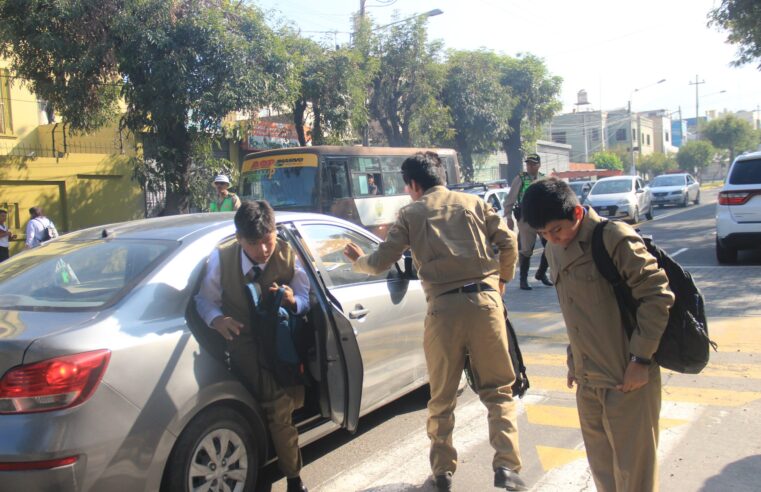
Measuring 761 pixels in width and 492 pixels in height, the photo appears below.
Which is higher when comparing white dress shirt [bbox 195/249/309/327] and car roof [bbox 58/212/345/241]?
car roof [bbox 58/212/345/241]

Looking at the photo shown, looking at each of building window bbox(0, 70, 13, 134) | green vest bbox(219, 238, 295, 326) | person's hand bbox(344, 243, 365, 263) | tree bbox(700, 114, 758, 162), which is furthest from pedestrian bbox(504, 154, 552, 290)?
tree bbox(700, 114, 758, 162)

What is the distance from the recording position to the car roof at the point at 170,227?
3714 mm

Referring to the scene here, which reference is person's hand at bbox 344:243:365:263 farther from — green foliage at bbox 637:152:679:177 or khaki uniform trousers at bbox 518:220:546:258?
green foliage at bbox 637:152:679:177

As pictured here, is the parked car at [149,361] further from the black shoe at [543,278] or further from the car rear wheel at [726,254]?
the car rear wheel at [726,254]

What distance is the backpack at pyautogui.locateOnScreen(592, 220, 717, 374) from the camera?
2623 mm

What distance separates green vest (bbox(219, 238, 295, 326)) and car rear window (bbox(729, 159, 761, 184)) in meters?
9.52

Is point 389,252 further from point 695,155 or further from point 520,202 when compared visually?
point 695,155

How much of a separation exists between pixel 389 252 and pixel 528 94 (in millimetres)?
31648

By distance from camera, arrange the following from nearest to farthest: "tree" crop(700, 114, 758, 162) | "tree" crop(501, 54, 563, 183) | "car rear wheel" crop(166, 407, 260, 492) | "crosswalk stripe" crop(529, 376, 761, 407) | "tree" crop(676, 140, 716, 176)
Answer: "car rear wheel" crop(166, 407, 260, 492), "crosswalk stripe" crop(529, 376, 761, 407), "tree" crop(501, 54, 563, 183), "tree" crop(676, 140, 716, 176), "tree" crop(700, 114, 758, 162)

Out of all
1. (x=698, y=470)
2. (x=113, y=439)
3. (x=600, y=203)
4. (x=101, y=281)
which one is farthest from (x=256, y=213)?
(x=600, y=203)

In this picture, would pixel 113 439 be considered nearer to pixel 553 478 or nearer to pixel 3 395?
pixel 3 395

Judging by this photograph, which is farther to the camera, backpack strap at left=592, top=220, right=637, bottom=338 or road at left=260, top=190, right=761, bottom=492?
road at left=260, top=190, right=761, bottom=492

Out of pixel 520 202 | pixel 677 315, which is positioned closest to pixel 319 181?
pixel 520 202

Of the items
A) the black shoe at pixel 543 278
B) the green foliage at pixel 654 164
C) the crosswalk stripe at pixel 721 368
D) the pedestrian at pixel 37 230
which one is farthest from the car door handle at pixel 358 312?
the green foliage at pixel 654 164
